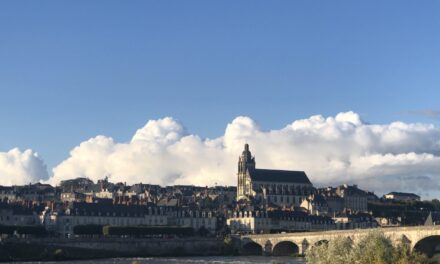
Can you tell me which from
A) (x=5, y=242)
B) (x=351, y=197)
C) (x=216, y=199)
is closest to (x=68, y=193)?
(x=216, y=199)

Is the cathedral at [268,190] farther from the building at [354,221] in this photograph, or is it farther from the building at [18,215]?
the building at [18,215]

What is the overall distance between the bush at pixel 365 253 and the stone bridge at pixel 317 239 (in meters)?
8.76

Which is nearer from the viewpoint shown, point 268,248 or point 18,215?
point 268,248

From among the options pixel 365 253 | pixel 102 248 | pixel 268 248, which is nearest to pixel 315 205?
pixel 268 248

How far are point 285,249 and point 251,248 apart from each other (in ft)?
19.9

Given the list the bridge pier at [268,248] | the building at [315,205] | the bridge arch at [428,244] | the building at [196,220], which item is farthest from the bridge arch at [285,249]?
the building at [315,205]

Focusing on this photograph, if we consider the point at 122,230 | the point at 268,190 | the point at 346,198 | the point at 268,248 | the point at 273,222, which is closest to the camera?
the point at 268,248

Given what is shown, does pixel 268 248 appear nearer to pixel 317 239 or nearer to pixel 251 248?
pixel 251 248

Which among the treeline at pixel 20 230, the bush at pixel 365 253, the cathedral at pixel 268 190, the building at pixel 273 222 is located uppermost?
the cathedral at pixel 268 190

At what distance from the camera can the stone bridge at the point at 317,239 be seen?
75.1 metres

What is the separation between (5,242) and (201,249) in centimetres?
2925

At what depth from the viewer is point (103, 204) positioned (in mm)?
131875

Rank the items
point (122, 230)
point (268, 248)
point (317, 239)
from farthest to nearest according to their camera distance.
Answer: point (122, 230) < point (268, 248) < point (317, 239)

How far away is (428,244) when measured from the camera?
7781 centimetres
